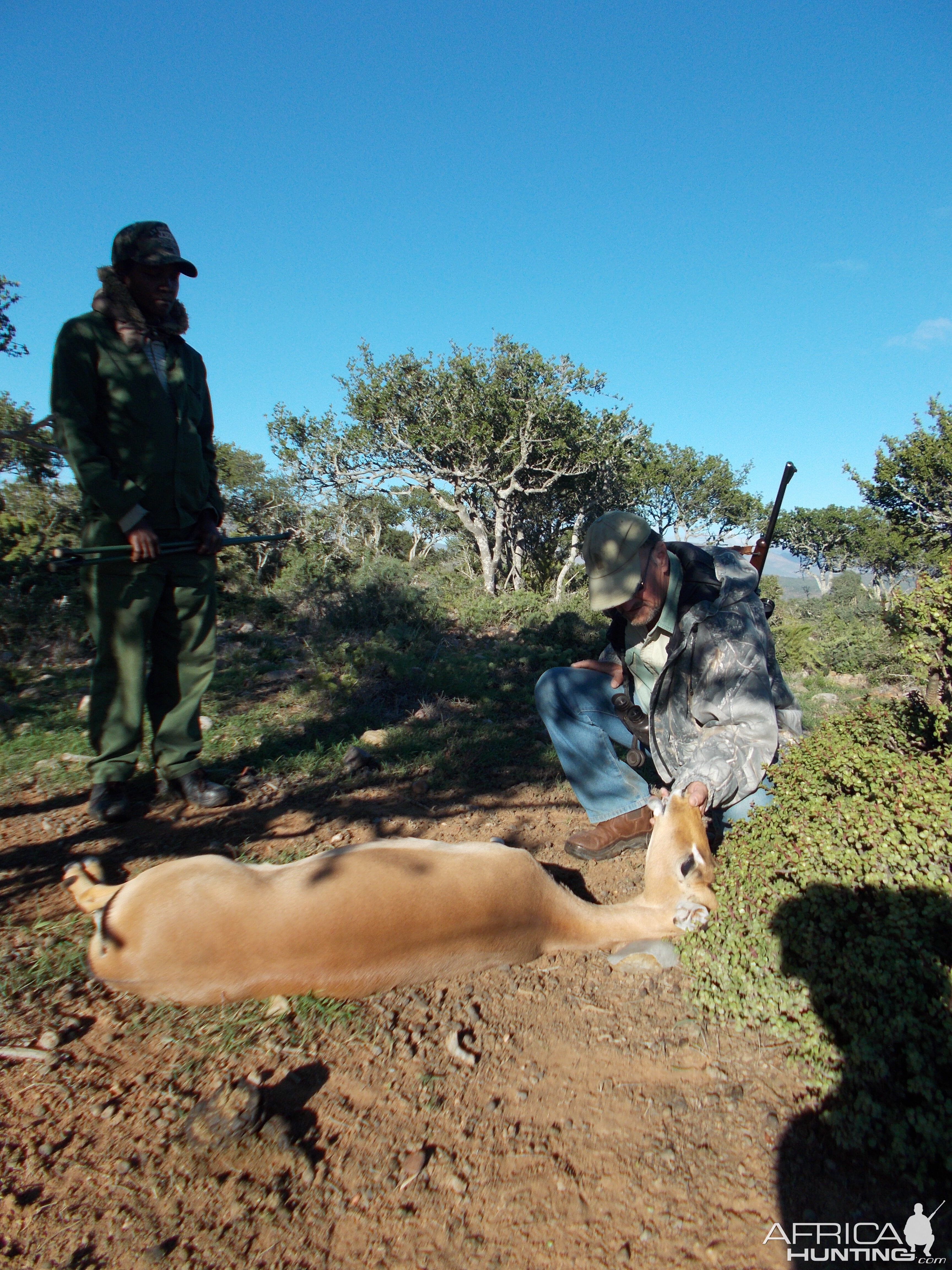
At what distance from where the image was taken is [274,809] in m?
3.60

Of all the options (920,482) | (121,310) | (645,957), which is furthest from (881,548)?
(121,310)

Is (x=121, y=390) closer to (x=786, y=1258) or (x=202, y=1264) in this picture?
(x=202, y=1264)

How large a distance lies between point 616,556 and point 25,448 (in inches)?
422

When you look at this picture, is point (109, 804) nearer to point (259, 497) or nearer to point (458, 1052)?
point (458, 1052)

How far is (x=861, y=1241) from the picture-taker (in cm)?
154

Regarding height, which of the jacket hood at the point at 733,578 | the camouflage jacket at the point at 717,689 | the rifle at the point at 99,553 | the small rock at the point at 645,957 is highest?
the rifle at the point at 99,553

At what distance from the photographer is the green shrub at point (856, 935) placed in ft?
5.70

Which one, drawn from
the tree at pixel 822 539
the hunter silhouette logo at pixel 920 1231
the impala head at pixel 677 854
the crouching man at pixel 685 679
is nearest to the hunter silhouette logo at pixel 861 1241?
the hunter silhouette logo at pixel 920 1231

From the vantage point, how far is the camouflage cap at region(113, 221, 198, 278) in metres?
3.15

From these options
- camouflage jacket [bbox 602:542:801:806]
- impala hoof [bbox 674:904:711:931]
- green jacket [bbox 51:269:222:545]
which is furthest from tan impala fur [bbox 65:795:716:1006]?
green jacket [bbox 51:269:222:545]

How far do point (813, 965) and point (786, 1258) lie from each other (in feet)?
2.47

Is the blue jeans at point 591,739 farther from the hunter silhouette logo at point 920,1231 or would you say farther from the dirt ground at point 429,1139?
the hunter silhouette logo at point 920,1231

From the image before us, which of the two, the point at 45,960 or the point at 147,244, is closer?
the point at 45,960

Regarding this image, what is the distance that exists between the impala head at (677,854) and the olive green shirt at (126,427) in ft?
8.98
